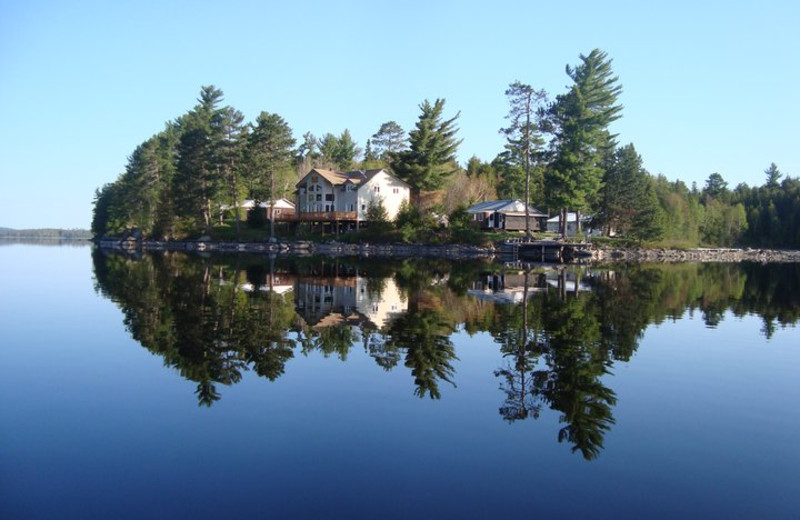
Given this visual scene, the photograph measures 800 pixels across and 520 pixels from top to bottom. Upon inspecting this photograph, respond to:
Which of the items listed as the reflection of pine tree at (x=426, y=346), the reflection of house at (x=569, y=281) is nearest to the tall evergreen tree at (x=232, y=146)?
the reflection of house at (x=569, y=281)

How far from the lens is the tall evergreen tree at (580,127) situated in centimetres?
6209

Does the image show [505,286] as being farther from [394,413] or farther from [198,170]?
[198,170]

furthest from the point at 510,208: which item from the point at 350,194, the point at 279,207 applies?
the point at 279,207

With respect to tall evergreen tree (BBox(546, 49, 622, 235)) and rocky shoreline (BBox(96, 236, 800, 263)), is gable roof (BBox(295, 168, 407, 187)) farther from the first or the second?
tall evergreen tree (BBox(546, 49, 622, 235))

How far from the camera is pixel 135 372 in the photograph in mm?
12938

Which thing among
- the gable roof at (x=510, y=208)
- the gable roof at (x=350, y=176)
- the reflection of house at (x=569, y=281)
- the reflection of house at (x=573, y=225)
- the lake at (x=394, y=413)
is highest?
the gable roof at (x=350, y=176)

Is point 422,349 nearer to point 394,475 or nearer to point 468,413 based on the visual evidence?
point 468,413

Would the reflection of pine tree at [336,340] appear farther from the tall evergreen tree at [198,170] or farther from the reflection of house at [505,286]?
the tall evergreen tree at [198,170]

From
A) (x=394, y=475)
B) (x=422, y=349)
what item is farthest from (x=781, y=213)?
(x=394, y=475)

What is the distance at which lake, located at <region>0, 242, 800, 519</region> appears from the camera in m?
7.16

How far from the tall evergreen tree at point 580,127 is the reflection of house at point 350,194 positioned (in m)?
20.7

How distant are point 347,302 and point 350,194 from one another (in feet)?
179

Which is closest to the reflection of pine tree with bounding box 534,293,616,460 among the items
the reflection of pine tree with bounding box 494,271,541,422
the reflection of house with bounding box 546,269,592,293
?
Result: the reflection of pine tree with bounding box 494,271,541,422

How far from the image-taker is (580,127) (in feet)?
203
